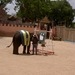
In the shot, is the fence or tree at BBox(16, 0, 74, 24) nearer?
the fence

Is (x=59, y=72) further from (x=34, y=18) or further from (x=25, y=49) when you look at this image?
(x=34, y=18)

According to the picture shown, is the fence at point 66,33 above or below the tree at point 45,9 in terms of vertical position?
below

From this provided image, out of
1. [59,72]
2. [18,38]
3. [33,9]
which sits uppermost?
[33,9]

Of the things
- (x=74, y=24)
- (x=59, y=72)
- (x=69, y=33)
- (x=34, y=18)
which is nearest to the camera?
(x=59, y=72)

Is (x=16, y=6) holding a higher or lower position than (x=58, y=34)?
higher

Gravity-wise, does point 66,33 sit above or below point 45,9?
below

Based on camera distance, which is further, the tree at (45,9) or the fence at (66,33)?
the tree at (45,9)

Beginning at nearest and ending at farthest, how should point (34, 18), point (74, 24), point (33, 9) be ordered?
point (33, 9) < point (34, 18) < point (74, 24)

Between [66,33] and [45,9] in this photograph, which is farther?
[45,9]

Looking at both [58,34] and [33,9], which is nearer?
[58,34]

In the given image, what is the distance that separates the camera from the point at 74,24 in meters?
62.3

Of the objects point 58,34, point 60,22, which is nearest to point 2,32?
point 58,34

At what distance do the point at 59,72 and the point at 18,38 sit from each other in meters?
6.17

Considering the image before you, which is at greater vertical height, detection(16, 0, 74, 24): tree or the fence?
detection(16, 0, 74, 24): tree
